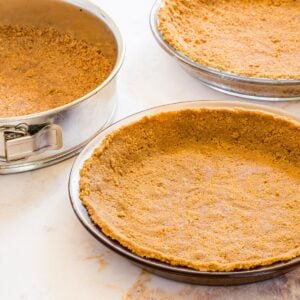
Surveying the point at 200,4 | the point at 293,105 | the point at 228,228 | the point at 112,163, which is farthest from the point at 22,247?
the point at 200,4

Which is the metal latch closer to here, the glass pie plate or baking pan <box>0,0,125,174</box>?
baking pan <box>0,0,125,174</box>

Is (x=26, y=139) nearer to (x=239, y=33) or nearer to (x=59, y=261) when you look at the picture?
(x=59, y=261)

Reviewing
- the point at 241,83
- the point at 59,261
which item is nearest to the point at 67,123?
the point at 59,261

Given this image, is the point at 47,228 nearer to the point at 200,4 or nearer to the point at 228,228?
the point at 228,228

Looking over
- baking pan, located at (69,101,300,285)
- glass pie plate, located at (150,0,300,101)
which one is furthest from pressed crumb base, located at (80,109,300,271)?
glass pie plate, located at (150,0,300,101)

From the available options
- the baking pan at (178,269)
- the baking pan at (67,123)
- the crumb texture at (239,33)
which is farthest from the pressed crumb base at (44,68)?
the baking pan at (178,269)

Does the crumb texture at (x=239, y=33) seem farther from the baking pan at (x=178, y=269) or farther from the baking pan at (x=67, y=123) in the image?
the baking pan at (x=178, y=269)
